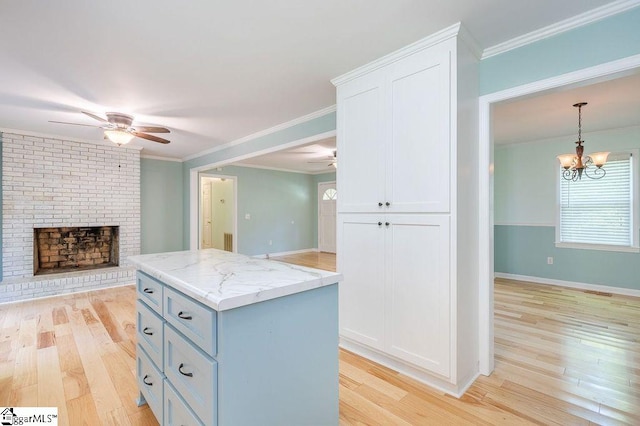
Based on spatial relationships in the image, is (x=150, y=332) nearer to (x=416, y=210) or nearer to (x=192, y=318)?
(x=192, y=318)

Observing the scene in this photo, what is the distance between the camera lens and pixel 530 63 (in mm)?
Answer: 1963

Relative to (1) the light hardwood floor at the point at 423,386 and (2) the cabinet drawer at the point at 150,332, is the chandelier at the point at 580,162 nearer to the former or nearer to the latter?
(1) the light hardwood floor at the point at 423,386

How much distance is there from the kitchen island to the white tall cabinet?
0.87m

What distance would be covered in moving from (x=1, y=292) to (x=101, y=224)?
4.67 ft

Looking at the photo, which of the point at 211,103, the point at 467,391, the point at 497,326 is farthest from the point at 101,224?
the point at 497,326

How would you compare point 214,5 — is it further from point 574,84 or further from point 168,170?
point 168,170

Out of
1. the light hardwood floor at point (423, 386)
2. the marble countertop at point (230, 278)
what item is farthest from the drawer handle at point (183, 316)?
the light hardwood floor at point (423, 386)

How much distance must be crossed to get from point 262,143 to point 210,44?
2.24 metres

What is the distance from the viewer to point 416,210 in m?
2.02

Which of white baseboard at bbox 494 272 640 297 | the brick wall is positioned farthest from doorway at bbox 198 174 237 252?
white baseboard at bbox 494 272 640 297

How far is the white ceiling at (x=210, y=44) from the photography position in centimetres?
168

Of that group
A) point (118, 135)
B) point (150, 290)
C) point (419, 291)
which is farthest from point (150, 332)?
point (118, 135)

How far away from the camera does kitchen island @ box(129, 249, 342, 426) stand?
1.03 meters

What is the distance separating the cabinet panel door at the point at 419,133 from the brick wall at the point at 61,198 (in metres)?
4.85
